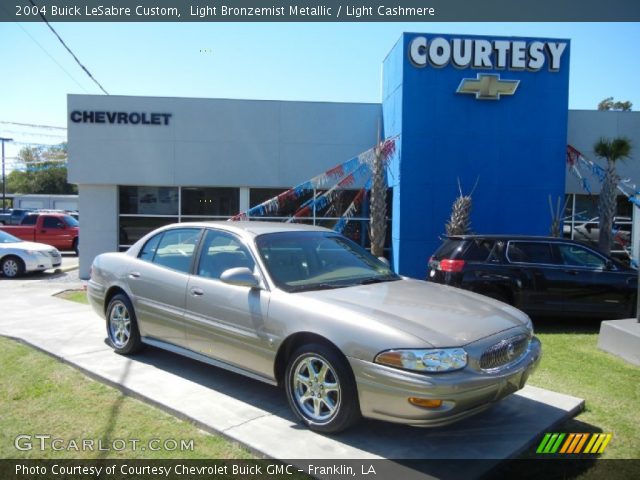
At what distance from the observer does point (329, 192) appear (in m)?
13.7

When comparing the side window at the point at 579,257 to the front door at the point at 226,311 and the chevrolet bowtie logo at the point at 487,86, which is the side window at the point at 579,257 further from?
the front door at the point at 226,311

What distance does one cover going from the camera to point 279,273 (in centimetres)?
458

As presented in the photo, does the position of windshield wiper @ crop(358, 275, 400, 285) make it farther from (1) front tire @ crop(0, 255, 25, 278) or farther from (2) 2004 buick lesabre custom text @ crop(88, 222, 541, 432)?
(1) front tire @ crop(0, 255, 25, 278)

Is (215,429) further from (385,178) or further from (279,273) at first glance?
(385,178)

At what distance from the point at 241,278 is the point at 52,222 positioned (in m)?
20.0

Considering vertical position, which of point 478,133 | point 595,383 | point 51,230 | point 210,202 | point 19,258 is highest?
point 478,133

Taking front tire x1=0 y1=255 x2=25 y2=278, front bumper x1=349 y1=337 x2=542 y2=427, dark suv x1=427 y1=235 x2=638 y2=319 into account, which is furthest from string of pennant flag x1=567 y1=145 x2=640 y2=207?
front tire x1=0 y1=255 x2=25 y2=278

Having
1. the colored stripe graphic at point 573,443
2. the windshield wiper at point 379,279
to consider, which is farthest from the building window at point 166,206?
the colored stripe graphic at point 573,443

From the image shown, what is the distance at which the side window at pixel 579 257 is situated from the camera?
27.0 ft

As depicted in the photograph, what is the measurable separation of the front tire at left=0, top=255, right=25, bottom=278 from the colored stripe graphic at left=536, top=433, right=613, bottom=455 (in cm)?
1518

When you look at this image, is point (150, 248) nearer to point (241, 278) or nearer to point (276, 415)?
point (241, 278)

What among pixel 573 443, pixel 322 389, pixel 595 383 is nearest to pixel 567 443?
pixel 573 443

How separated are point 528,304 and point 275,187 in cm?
824

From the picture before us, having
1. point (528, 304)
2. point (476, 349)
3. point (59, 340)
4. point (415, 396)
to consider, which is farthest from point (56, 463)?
point (528, 304)
